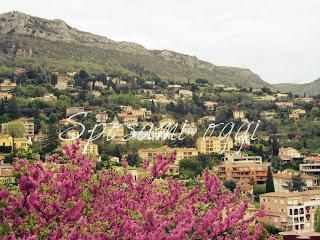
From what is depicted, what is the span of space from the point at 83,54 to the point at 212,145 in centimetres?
8759

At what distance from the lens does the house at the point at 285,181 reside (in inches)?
2015

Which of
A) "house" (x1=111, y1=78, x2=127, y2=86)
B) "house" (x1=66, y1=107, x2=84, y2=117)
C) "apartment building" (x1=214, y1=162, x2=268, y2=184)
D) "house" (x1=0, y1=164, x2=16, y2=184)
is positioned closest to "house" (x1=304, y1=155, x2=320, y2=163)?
"apartment building" (x1=214, y1=162, x2=268, y2=184)

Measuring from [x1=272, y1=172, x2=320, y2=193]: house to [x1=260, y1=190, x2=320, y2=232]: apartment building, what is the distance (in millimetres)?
8470

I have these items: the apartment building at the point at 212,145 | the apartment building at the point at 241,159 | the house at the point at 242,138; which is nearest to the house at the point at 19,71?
the house at the point at 242,138

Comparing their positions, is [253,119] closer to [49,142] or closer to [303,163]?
[303,163]

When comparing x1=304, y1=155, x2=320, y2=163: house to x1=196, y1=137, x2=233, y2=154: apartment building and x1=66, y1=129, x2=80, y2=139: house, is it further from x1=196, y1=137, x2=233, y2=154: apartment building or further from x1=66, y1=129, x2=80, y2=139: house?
x1=66, y1=129, x2=80, y2=139: house

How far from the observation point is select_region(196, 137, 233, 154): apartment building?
67.1 m

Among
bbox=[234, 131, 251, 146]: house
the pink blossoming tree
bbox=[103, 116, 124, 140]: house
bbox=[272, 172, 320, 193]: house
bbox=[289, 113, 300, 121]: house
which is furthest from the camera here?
bbox=[289, 113, 300, 121]: house

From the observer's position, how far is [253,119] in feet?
283

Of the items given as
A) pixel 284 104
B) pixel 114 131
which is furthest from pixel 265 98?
pixel 114 131

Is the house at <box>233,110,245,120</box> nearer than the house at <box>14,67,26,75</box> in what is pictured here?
Yes

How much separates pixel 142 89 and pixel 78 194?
10412 cm

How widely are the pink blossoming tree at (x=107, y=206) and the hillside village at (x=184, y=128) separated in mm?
21602

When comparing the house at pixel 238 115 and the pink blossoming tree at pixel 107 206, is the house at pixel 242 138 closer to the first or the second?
the house at pixel 238 115
